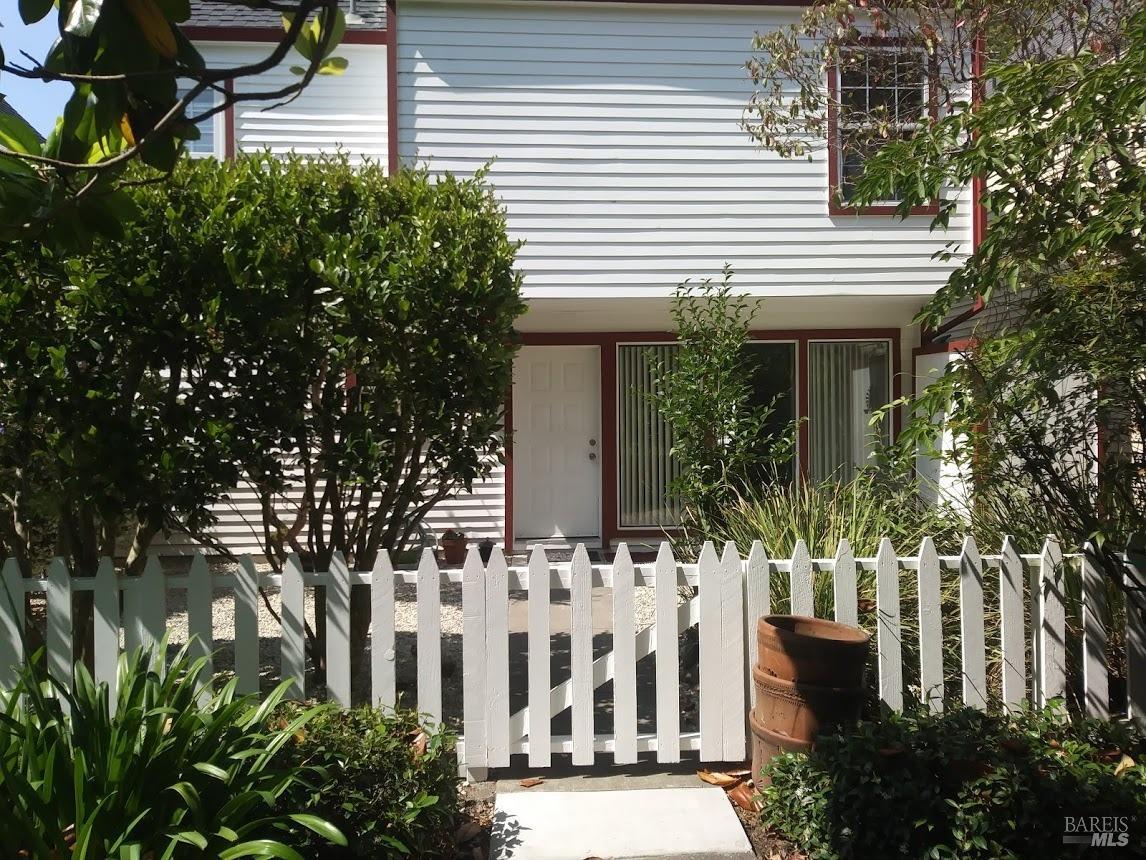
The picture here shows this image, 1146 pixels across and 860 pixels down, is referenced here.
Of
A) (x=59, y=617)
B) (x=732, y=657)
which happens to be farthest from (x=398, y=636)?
(x=732, y=657)

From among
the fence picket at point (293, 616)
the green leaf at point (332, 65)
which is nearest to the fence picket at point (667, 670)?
→ the fence picket at point (293, 616)

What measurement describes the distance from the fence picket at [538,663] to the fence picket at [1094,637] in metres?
2.59

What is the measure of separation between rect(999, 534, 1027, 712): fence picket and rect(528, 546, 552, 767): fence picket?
2.17 m

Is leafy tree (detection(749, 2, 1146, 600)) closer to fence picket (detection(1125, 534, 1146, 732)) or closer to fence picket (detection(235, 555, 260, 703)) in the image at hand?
fence picket (detection(1125, 534, 1146, 732))

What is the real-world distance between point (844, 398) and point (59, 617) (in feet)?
29.2

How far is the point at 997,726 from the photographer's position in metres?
3.78

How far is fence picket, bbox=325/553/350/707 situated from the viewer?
4215mm

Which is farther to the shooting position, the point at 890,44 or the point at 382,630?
the point at 890,44

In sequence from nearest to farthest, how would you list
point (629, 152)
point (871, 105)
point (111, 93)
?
point (111, 93)
point (629, 152)
point (871, 105)

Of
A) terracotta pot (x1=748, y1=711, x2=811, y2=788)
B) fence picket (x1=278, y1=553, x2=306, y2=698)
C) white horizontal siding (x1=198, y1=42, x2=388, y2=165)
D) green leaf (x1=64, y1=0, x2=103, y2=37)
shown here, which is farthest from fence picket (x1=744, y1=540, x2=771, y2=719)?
white horizontal siding (x1=198, y1=42, x2=388, y2=165)

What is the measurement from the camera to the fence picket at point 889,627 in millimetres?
4375

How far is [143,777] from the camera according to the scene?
2.92 m

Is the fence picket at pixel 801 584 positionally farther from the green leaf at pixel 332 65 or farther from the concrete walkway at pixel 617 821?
the green leaf at pixel 332 65

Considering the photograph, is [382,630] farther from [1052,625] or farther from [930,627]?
[1052,625]
